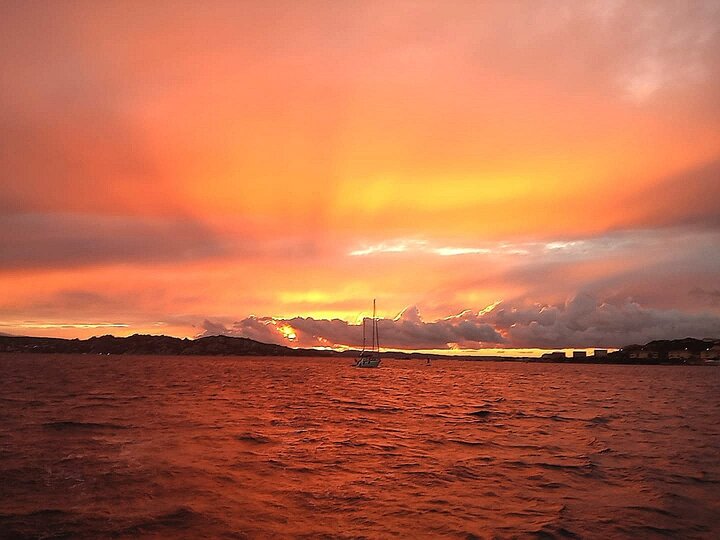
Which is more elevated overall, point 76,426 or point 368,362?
point 76,426

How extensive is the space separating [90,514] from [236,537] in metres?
4.75

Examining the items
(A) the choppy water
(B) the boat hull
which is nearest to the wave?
(A) the choppy water

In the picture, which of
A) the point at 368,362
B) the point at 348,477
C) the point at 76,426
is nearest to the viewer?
the point at 348,477

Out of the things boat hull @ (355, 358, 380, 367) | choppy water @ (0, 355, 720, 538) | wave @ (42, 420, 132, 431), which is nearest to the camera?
choppy water @ (0, 355, 720, 538)

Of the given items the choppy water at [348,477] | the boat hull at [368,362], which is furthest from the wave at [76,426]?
the boat hull at [368,362]

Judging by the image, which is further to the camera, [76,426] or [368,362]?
[368,362]

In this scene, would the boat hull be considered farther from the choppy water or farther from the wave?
the wave

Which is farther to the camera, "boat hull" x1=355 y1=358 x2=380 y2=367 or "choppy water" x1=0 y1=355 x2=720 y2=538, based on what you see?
"boat hull" x1=355 y1=358 x2=380 y2=367

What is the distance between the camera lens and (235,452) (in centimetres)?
2578

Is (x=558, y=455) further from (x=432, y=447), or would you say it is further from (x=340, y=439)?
(x=340, y=439)

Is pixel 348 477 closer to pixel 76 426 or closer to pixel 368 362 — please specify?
pixel 76 426

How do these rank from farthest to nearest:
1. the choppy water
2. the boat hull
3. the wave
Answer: the boat hull → the wave → the choppy water

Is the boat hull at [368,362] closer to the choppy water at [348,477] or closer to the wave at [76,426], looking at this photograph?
the choppy water at [348,477]

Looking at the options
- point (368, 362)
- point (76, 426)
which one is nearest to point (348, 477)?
point (76, 426)
